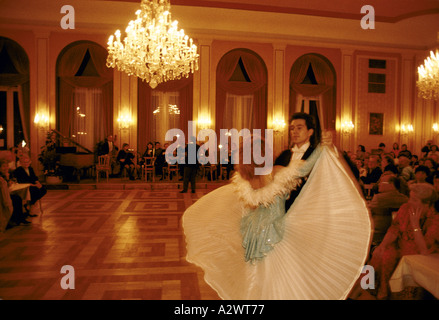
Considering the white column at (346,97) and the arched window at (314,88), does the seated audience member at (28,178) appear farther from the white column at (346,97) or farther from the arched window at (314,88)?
the white column at (346,97)

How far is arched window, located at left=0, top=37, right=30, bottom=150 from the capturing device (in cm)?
1082

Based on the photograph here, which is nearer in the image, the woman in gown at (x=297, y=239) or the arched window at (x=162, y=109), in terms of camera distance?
the woman in gown at (x=297, y=239)

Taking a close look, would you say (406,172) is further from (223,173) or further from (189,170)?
(223,173)

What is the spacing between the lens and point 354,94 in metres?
12.7

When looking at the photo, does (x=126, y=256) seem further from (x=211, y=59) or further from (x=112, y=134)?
(x=211, y=59)

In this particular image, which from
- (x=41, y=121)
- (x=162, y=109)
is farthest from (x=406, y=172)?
(x=41, y=121)

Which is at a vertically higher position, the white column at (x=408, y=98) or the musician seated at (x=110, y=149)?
the white column at (x=408, y=98)

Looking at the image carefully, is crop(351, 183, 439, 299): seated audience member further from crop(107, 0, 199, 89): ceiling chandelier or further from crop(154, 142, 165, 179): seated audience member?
crop(154, 142, 165, 179): seated audience member

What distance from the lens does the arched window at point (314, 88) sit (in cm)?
1239

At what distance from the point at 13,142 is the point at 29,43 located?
3.27 metres

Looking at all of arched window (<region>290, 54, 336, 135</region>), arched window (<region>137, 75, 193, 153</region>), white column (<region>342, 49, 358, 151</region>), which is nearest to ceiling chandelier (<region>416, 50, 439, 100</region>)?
arched window (<region>290, 54, 336, 135</region>)

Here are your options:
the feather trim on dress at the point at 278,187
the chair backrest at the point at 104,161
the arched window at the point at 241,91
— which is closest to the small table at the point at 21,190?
the chair backrest at the point at 104,161

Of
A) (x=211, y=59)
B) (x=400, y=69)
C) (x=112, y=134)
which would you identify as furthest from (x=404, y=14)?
(x=112, y=134)

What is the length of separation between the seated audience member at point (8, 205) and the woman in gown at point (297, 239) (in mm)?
3377
